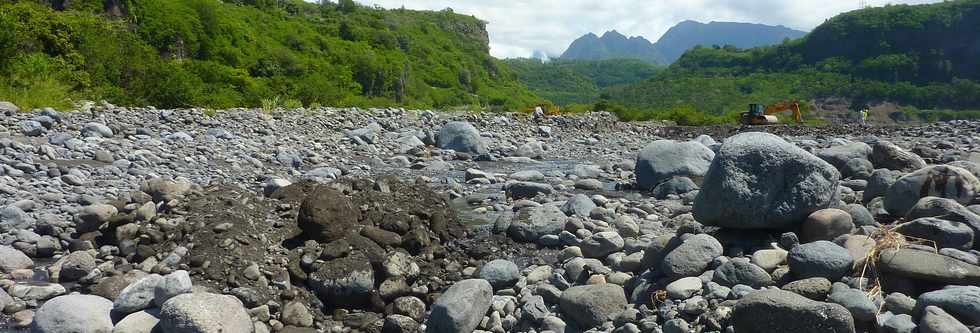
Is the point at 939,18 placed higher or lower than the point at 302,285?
higher

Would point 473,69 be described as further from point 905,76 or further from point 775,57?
point 905,76

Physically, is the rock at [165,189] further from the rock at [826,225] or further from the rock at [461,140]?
the rock at [461,140]

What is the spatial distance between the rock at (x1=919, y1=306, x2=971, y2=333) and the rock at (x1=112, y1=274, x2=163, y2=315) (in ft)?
15.4

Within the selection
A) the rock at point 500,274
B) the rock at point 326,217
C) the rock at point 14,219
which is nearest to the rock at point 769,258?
the rock at point 500,274

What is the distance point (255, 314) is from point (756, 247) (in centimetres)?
382

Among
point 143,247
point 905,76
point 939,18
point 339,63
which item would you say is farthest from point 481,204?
point 939,18

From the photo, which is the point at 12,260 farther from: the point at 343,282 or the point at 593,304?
the point at 593,304

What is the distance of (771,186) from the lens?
17.0ft

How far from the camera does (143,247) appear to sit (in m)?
5.62

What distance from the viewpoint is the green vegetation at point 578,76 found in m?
102

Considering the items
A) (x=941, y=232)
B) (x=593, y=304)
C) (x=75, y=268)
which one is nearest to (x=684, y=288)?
(x=593, y=304)

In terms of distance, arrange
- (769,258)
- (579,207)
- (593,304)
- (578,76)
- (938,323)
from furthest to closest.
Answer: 1. (578,76)
2. (579,207)
3. (769,258)
4. (593,304)
5. (938,323)

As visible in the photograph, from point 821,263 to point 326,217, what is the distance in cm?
400

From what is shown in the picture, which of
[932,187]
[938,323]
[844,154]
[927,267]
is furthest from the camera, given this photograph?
[844,154]
